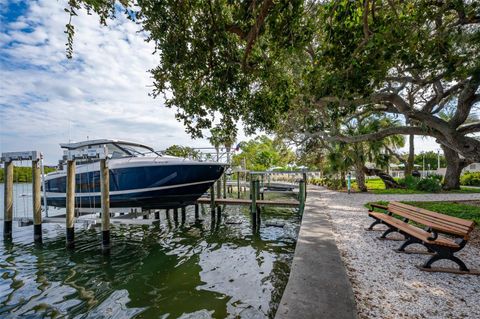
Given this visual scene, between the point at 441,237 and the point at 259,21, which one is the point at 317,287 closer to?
the point at 441,237

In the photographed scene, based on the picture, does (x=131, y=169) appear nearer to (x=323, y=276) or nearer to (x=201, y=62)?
(x=201, y=62)

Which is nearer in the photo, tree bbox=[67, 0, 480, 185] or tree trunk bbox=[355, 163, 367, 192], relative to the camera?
tree bbox=[67, 0, 480, 185]

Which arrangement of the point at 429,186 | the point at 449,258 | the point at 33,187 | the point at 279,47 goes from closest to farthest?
the point at 449,258
the point at 279,47
the point at 33,187
the point at 429,186

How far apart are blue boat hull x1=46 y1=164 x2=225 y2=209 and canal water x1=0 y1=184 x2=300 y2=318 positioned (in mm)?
1443

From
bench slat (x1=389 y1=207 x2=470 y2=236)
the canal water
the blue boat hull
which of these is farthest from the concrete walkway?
the blue boat hull

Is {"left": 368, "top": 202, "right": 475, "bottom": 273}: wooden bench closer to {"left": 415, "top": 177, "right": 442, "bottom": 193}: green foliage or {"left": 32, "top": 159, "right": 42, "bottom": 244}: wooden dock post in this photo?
{"left": 32, "top": 159, "right": 42, "bottom": 244}: wooden dock post

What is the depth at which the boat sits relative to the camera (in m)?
7.82

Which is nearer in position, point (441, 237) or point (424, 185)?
point (441, 237)

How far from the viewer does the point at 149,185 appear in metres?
7.88

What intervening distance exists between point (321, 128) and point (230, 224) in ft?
30.6

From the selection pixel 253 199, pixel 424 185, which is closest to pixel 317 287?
pixel 253 199

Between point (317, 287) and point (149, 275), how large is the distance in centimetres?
413

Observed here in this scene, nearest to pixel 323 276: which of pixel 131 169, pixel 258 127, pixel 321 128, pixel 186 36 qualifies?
pixel 258 127

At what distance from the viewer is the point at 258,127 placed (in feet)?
23.9
